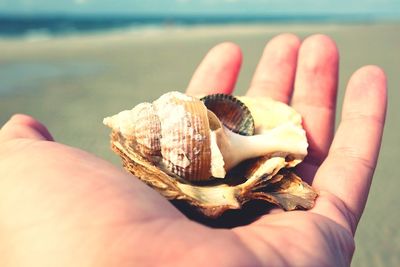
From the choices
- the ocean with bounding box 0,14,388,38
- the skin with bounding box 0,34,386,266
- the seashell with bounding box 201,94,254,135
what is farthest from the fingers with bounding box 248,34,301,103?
the ocean with bounding box 0,14,388,38

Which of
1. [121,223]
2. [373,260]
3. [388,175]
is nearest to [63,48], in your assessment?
[388,175]

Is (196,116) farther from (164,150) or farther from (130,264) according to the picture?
(130,264)

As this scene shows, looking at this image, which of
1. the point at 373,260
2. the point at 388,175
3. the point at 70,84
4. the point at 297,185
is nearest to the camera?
the point at 297,185

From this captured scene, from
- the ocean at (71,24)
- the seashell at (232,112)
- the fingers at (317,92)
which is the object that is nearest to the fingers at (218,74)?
the fingers at (317,92)

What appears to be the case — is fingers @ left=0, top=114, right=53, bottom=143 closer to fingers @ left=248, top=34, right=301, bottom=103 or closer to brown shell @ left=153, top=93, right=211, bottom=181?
brown shell @ left=153, top=93, right=211, bottom=181

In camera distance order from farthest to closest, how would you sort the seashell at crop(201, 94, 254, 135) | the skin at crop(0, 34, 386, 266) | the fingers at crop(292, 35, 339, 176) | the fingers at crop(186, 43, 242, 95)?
the fingers at crop(186, 43, 242, 95)
the fingers at crop(292, 35, 339, 176)
the seashell at crop(201, 94, 254, 135)
the skin at crop(0, 34, 386, 266)

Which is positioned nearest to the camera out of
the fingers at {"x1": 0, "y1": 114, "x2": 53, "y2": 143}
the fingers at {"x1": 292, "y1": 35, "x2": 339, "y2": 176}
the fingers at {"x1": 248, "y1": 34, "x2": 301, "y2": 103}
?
the fingers at {"x1": 0, "y1": 114, "x2": 53, "y2": 143}
